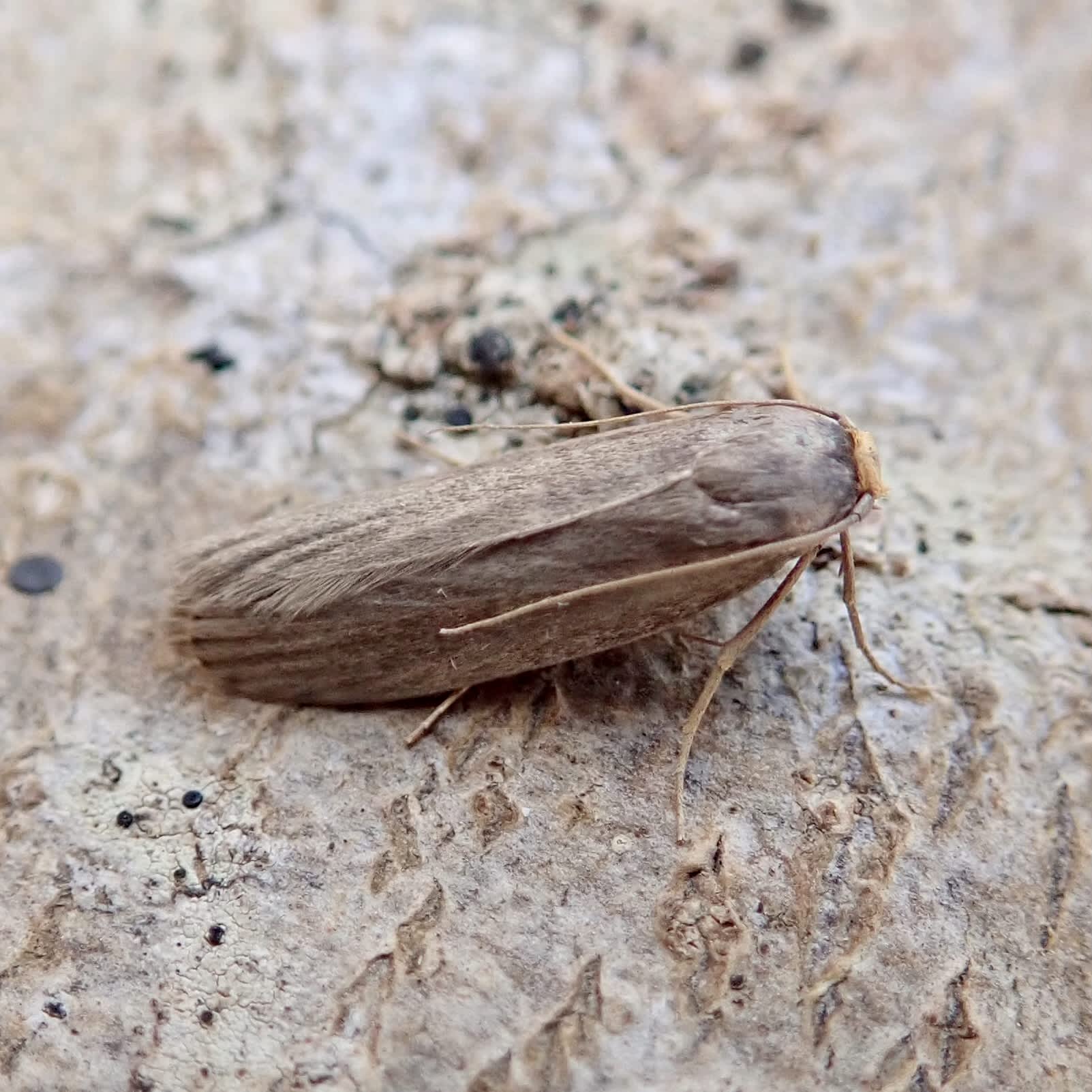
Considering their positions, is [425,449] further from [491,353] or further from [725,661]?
[725,661]

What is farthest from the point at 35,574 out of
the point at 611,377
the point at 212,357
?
the point at 611,377

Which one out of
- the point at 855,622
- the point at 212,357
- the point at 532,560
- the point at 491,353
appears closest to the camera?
the point at 532,560

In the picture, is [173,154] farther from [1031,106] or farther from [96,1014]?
[1031,106]

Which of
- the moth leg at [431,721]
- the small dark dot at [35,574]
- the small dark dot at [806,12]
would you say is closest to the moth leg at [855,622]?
the moth leg at [431,721]

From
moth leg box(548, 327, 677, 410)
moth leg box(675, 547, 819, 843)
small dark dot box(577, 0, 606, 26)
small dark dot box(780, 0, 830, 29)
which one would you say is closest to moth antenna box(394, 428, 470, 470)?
moth leg box(548, 327, 677, 410)

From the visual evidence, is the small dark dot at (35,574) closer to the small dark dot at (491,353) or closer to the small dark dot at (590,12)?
the small dark dot at (491,353)

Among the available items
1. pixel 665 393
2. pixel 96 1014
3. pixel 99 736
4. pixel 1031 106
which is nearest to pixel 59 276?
pixel 99 736
